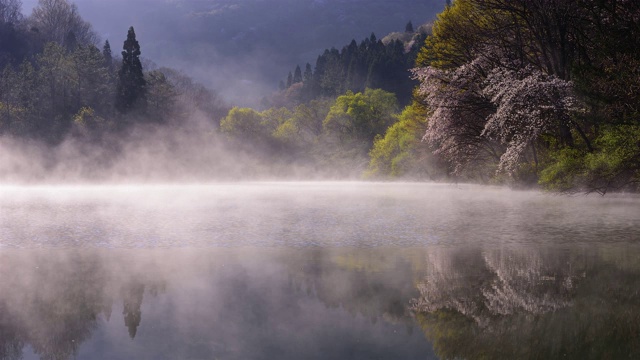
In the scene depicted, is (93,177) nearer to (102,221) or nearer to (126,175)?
(126,175)

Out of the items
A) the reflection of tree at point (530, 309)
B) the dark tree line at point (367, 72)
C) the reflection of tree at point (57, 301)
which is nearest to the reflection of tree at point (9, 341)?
the reflection of tree at point (57, 301)

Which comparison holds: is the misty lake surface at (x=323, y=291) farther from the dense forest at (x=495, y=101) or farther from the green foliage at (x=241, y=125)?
the green foliage at (x=241, y=125)

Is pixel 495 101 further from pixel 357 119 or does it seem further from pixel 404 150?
pixel 357 119

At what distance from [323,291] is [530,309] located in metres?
3.42

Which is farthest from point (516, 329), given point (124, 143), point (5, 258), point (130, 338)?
point (124, 143)

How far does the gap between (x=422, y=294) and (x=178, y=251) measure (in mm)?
7752

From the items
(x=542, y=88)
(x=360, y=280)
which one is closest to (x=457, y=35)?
(x=542, y=88)

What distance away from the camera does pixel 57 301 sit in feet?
33.3

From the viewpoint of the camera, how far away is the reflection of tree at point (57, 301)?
26.1 feet

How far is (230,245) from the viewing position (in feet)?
56.1

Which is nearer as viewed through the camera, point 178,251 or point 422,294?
point 422,294

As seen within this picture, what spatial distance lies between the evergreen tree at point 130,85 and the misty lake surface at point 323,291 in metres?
75.5

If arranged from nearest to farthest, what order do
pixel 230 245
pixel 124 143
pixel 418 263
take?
pixel 418 263, pixel 230 245, pixel 124 143

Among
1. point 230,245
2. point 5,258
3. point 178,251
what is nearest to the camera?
point 5,258
